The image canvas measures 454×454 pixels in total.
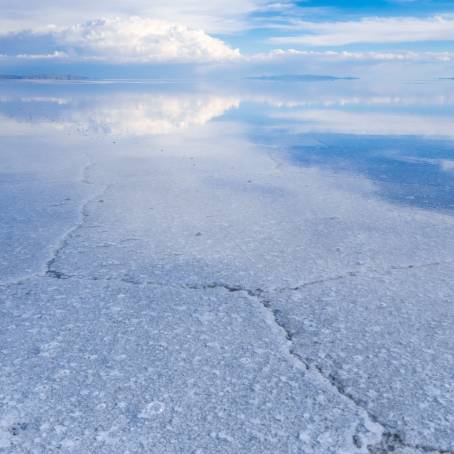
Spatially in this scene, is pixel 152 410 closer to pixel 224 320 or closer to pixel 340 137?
pixel 224 320

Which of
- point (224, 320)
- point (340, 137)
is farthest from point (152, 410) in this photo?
point (340, 137)

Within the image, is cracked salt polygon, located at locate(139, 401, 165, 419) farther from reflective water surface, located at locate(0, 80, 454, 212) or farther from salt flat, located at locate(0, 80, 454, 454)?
reflective water surface, located at locate(0, 80, 454, 212)

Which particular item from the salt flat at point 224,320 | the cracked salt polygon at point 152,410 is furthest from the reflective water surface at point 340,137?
the cracked salt polygon at point 152,410

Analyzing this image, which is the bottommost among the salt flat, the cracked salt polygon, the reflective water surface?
the reflective water surface

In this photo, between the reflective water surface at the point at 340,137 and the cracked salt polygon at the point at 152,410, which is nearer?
the cracked salt polygon at the point at 152,410

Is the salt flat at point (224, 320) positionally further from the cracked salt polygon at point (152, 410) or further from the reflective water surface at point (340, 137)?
the reflective water surface at point (340, 137)

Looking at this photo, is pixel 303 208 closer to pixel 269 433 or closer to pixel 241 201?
pixel 241 201

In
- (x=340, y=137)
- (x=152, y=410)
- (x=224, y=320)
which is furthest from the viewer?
(x=340, y=137)

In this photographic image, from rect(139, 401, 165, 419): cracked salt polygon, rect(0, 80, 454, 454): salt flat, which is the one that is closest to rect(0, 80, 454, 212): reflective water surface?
rect(0, 80, 454, 454): salt flat

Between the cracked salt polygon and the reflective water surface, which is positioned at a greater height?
the cracked salt polygon

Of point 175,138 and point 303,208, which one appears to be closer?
point 303,208

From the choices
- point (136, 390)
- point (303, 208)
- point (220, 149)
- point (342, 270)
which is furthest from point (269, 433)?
point (220, 149)
